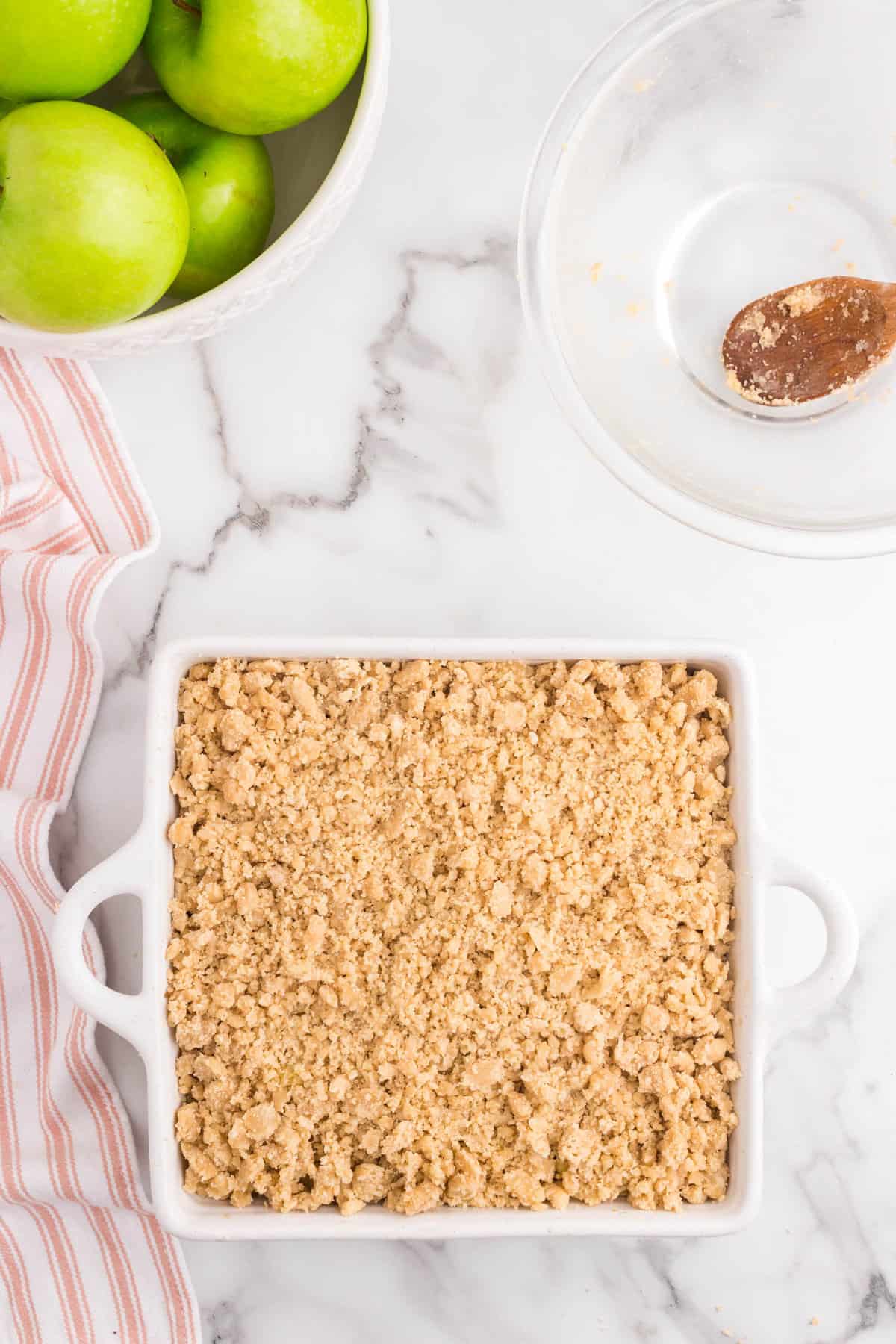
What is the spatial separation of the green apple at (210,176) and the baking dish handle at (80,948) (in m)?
0.38

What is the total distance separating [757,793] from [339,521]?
0.36m

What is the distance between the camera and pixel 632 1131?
2.94 feet

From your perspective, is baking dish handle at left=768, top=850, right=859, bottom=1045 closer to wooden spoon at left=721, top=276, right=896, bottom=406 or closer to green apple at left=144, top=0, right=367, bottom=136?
wooden spoon at left=721, top=276, right=896, bottom=406

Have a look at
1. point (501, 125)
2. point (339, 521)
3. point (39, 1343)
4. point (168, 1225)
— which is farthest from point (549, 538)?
point (39, 1343)

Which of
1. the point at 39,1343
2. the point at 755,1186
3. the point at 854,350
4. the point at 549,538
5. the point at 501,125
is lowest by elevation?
the point at 39,1343

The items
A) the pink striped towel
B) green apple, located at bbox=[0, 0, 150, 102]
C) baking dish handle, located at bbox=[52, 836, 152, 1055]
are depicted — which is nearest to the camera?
green apple, located at bbox=[0, 0, 150, 102]

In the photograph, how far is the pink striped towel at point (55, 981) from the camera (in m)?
0.99

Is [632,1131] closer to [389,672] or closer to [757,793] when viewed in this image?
[757,793]

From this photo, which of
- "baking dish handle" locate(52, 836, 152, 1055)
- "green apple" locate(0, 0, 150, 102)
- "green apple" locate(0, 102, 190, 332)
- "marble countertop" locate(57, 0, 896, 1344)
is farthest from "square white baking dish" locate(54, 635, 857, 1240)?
"green apple" locate(0, 0, 150, 102)

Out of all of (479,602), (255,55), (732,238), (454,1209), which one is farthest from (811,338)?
(454,1209)

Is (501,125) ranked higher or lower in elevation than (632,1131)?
higher

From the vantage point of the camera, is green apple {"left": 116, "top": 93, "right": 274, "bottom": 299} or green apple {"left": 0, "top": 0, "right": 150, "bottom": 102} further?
green apple {"left": 116, "top": 93, "right": 274, "bottom": 299}

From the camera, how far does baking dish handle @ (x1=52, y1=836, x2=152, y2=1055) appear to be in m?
0.85

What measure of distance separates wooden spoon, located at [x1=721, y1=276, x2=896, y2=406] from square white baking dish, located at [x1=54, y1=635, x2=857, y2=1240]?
21cm
